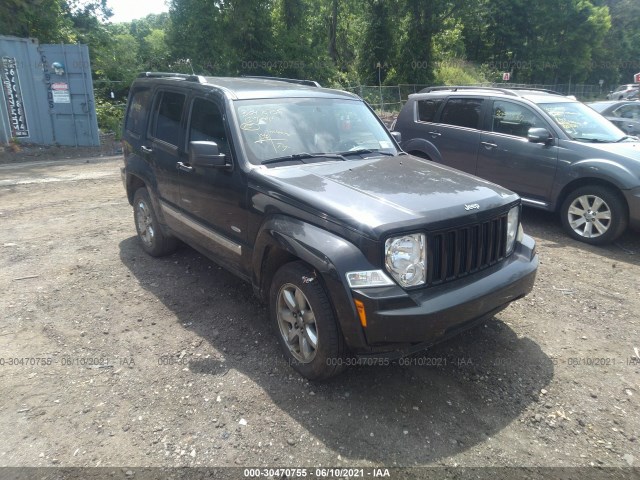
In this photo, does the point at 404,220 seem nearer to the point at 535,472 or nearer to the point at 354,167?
the point at 354,167

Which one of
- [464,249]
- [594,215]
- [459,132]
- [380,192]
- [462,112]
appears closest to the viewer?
[464,249]

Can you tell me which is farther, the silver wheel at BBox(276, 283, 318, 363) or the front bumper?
the silver wheel at BBox(276, 283, 318, 363)

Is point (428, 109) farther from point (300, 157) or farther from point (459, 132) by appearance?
point (300, 157)

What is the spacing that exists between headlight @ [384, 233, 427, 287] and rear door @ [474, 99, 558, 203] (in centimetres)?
442

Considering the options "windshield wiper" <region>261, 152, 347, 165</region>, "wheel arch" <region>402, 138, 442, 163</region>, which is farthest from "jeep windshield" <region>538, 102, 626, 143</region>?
"windshield wiper" <region>261, 152, 347, 165</region>

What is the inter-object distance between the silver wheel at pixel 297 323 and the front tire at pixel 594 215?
15.4 feet

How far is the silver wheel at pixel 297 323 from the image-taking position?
318 cm

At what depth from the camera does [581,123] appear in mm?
6680

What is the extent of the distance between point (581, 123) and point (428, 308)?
17.6ft

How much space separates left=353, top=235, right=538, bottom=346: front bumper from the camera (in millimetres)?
2783

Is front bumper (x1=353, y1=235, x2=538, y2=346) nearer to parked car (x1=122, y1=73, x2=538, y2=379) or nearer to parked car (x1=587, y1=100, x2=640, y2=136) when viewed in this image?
parked car (x1=122, y1=73, x2=538, y2=379)

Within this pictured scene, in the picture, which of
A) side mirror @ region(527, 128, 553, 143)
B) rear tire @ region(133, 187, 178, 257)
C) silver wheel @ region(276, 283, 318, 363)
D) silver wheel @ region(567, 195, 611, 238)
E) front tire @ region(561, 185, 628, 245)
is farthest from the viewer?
side mirror @ region(527, 128, 553, 143)

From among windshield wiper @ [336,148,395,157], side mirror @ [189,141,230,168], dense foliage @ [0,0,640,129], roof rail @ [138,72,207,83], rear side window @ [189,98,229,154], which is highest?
dense foliage @ [0,0,640,129]

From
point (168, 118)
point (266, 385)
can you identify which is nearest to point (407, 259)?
point (266, 385)
